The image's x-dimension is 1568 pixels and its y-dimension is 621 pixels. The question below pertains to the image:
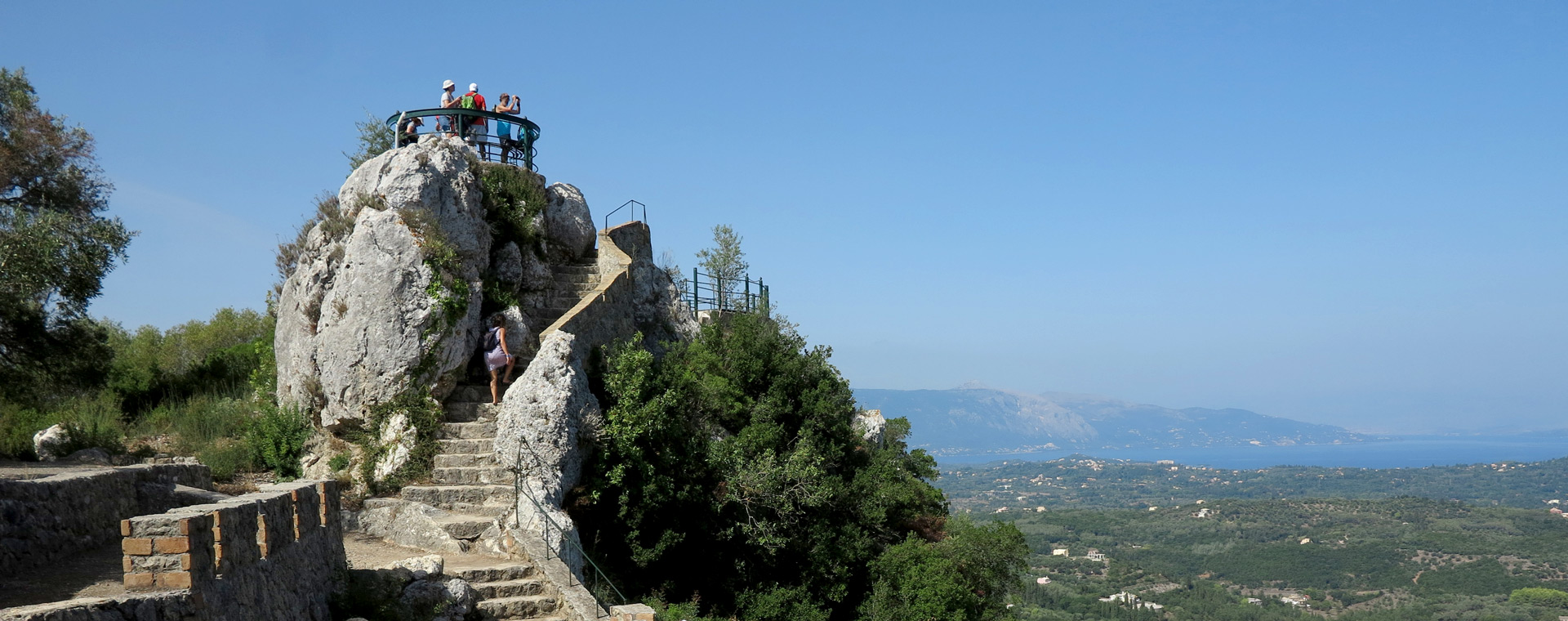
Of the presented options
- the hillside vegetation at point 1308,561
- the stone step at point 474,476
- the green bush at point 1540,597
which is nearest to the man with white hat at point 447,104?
the stone step at point 474,476

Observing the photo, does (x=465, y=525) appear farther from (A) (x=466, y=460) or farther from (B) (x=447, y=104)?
(B) (x=447, y=104)

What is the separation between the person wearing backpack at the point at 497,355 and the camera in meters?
16.0

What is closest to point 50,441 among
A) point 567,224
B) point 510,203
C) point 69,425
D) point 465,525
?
point 69,425

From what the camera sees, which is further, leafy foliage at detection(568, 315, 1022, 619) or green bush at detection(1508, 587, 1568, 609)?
green bush at detection(1508, 587, 1568, 609)

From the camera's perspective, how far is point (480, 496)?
13961 mm

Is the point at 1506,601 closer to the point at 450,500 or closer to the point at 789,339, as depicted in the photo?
the point at 789,339

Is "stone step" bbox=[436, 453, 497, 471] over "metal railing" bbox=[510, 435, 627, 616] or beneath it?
over

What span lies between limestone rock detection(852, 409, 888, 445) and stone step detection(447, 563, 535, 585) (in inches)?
503

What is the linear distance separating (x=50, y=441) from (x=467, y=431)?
638cm

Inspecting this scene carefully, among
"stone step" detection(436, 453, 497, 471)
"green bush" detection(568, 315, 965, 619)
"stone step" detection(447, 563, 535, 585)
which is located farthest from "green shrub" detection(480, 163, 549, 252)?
"stone step" detection(447, 563, 535, 585)

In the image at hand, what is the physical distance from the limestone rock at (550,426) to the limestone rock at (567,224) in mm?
6649

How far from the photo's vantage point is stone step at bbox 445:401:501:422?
15.8m

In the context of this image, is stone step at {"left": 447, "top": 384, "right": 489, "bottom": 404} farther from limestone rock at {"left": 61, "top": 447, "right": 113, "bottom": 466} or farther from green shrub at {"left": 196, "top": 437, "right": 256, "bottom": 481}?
limestone rock at {"left": 61, "top": 447, "right": 113, "bottom": 466}

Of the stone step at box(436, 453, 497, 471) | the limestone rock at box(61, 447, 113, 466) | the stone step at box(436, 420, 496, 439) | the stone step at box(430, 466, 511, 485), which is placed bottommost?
the stone step at box(430, 466, 511, 485)
